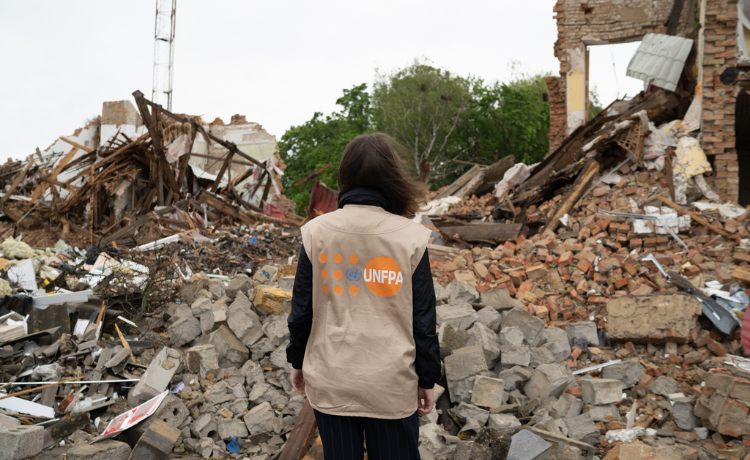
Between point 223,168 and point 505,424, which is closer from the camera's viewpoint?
point 505,424

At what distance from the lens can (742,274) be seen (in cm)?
554

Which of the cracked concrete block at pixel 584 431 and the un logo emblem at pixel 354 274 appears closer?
the un logo emblem at pixel 354 274

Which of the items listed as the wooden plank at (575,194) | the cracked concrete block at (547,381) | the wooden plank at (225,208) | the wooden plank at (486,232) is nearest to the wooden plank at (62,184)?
the wooden plank at (225,208)

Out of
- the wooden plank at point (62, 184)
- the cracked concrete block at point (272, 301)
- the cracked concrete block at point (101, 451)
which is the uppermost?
the wooden plank at point (62, 184)

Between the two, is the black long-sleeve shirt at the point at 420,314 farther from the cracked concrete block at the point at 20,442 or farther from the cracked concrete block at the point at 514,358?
the cracked concrete block at the point at 514,358

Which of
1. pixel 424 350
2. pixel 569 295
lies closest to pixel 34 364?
pixel 424 350

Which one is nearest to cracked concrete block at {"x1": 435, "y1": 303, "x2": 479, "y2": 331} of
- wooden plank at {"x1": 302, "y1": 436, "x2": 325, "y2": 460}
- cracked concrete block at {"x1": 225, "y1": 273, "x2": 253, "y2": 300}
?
wooden plank at {"x1": 302, "y1": 436, "x2": 325, "y2": 460}

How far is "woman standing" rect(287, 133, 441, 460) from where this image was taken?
5.76ft

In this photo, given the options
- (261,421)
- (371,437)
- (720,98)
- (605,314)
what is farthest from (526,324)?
(720,98)

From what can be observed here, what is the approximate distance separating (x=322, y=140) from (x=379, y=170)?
32.6 metres

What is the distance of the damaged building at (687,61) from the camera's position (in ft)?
29.7

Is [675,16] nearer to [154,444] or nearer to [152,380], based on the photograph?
[152,380]

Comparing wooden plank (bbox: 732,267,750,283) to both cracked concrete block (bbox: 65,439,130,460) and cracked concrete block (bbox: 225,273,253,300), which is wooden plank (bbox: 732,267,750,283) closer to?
cracked concrete block (bbox: 225,273,253,300)

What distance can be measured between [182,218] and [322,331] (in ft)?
34.6
